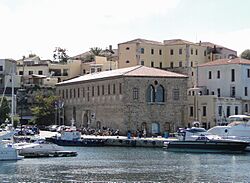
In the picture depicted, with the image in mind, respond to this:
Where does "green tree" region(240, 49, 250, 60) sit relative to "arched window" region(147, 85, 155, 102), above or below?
above

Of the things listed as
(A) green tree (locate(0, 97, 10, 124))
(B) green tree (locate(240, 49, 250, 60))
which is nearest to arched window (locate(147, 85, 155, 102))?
(A) green tree (locate(0, 97, 10, 124))

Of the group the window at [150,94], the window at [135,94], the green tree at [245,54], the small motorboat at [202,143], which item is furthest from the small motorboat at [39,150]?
the green tree at [245,54]

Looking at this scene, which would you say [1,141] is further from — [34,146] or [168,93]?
[168,93]

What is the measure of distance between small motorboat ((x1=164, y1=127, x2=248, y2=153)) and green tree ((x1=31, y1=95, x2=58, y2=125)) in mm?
34920

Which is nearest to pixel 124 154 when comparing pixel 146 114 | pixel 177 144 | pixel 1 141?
pixel 177 144

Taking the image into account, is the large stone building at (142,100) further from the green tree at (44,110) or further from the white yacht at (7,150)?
the white yacht at (7,150)

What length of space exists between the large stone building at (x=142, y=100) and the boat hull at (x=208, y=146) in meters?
15.6

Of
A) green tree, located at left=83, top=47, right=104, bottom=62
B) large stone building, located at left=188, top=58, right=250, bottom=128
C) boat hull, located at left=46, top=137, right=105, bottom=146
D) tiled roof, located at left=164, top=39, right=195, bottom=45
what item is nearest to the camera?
boat hull, located at left=46, top=137, right=105, bottom=146

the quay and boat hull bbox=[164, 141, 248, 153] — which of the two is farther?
the quay

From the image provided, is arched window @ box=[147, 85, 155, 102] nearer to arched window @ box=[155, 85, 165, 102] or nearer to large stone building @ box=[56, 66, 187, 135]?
large stone building @ box=[56, 66, 187, 135]

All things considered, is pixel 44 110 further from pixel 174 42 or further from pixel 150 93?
pixel 174 42

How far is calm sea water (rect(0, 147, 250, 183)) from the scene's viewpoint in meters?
43.6

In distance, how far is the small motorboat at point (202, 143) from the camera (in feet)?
219

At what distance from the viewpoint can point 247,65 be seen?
93.0 m
